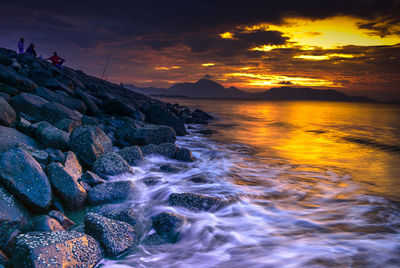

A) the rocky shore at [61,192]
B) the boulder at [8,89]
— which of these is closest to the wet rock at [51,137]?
the rocky shore at [61,192]

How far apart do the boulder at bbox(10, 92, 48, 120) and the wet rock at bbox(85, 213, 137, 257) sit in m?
5.65

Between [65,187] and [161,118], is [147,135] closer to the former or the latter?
[161,118]

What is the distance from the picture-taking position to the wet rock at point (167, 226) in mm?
4000

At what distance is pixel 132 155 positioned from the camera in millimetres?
7211

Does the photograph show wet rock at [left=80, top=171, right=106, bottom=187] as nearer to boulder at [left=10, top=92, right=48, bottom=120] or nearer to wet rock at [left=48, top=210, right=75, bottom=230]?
wet rock at [left=48, top=210, right=75, bottom=230]

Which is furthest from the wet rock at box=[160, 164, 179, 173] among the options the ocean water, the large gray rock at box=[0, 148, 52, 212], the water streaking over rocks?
the large gray rock at box=[0, 148, 52, 212]

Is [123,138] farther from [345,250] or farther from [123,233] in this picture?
[345,250]

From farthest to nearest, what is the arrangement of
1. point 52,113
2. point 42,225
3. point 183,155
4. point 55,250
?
point 183,155 < point 52,113 < point 42,225 < point 55,250

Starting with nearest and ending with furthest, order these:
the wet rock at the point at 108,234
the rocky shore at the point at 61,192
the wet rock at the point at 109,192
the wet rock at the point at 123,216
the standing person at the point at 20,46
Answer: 1. the rocky shore at the point at 61,192
2. the wet rock at the point at 108,234
3. the wet rock at the point at 123,216
4. the wet rock at the point at 109,192
5. the standing person at the point at 20,46

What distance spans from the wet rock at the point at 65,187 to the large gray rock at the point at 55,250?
1.27 metres

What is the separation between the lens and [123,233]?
350cm

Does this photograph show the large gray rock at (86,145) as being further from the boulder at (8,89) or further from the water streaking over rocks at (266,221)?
the boulder at (8,89)

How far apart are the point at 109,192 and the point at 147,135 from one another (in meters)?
4.19

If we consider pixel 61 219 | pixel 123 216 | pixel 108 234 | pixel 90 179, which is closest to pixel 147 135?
pixel 90 179
